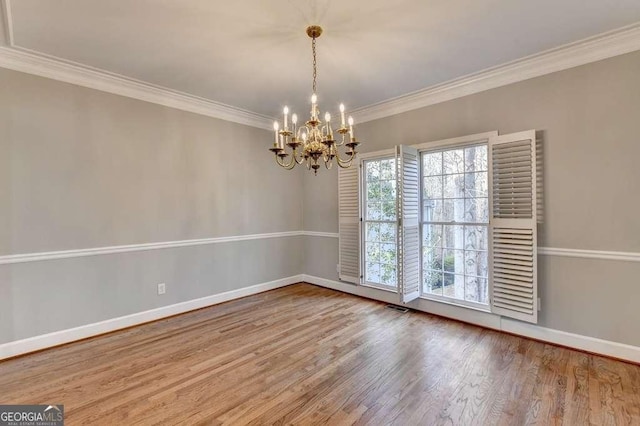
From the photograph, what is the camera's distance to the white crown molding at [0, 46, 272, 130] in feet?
8.93

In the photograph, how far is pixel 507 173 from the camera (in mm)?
3000

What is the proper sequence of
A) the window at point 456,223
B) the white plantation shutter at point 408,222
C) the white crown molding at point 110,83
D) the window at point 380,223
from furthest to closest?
the window at point 380,223 → the white plantation shutter at point 408,222 → the window at point 456,223 → the white crown molding at point 110,83

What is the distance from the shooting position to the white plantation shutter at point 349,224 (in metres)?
4.39

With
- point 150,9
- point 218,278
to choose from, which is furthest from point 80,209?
point 150,9

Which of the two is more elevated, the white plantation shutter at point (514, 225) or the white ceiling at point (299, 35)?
the white ceiling at point (299, 35)

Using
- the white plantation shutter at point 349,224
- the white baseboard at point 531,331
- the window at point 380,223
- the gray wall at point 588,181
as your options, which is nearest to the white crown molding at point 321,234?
the white plantation shutter at point 349,224

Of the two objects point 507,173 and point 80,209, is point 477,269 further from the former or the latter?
point 80,209

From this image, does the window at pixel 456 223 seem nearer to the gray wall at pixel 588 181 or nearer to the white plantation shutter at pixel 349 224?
the gray wall at pixel 588 181

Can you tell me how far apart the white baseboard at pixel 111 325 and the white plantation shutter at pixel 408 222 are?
88.2 inches

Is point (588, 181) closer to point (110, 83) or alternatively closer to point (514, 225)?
point (514, 225)

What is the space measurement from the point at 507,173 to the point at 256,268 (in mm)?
3501

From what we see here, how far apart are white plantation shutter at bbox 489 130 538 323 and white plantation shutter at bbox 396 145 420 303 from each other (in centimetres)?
85

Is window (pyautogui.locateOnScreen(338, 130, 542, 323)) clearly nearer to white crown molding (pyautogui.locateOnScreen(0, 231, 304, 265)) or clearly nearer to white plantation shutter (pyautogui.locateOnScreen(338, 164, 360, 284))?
white plantation shutter (pyautogui.locateOnScreen(338, 164, 360, 284))

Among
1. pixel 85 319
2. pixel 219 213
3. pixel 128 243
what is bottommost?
pixel 85 319
